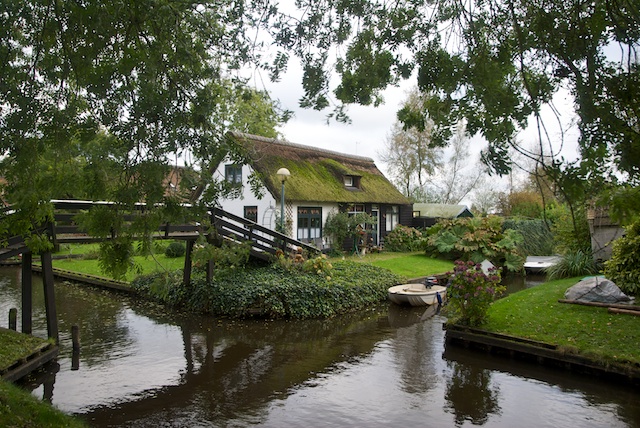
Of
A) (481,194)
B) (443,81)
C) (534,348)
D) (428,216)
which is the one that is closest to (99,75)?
(443,81)

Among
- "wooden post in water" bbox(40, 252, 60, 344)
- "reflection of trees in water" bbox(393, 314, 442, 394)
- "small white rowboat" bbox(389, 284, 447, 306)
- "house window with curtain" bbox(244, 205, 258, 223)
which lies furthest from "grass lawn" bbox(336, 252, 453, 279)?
"wooden post in water" bbox(40, 252, 60, 344)

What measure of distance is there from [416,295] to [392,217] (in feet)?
44.6

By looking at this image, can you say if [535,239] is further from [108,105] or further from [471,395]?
[108,105]

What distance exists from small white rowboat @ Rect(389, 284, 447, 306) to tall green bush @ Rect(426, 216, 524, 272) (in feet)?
24.0

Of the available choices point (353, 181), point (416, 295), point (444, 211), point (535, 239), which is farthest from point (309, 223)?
point (444, 211)

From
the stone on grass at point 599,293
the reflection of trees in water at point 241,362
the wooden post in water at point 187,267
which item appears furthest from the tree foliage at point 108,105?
the stone on grass at point 599,293

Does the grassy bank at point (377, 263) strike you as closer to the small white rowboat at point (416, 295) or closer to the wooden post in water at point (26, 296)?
the small white rowboat at point (416, 295)

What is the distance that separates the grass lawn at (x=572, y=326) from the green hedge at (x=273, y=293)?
14.2 feet

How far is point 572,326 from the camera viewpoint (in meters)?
10.8

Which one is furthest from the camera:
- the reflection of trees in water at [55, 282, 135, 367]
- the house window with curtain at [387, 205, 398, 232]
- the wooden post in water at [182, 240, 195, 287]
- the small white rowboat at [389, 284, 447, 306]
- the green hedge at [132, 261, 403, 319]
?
the house window with curtain at [387, 205, 398, 232]

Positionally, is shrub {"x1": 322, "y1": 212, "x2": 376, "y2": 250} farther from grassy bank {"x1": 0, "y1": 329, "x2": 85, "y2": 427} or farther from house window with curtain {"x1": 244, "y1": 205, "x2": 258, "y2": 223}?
grassy bank {"x1": 0, "y1": 329, "x2": 85, "y2": 427}

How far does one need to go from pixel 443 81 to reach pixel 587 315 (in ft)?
28.9

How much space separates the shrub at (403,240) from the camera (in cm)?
2666

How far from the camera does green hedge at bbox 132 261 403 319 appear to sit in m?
14.0
